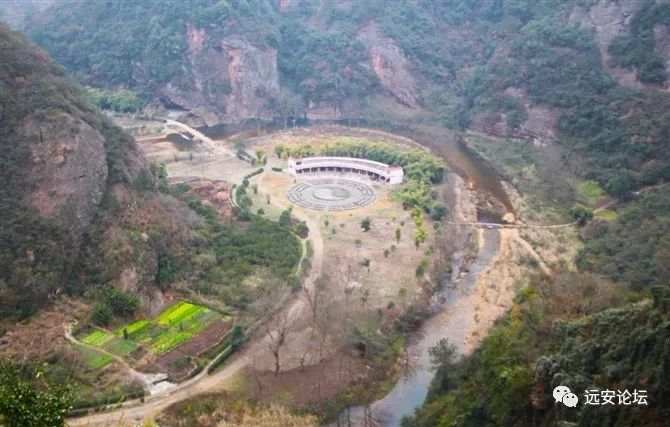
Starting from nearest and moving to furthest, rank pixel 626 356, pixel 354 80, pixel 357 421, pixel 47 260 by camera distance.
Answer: pixel 626 356 → pixel 357 421 → pixel 47 260 → pixel 354 80

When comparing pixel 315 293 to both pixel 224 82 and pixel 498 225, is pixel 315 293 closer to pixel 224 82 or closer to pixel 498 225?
pixel 498 225

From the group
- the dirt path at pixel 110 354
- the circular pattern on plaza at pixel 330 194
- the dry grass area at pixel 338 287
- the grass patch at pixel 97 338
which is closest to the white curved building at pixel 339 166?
the dry grass area at pixel 338 287

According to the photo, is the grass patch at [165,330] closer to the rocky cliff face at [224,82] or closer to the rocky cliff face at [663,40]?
the rocky cliff face at [663,40]

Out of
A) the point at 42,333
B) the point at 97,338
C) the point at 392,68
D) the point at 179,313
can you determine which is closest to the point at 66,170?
the point at 42,333

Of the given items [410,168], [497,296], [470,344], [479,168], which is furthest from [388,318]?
[479,168]

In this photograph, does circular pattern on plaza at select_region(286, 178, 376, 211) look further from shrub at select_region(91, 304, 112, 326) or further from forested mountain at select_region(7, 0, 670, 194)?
forested mountain at select_region(7, 0, 670, 194)

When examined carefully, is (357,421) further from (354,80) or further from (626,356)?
(354,80)
